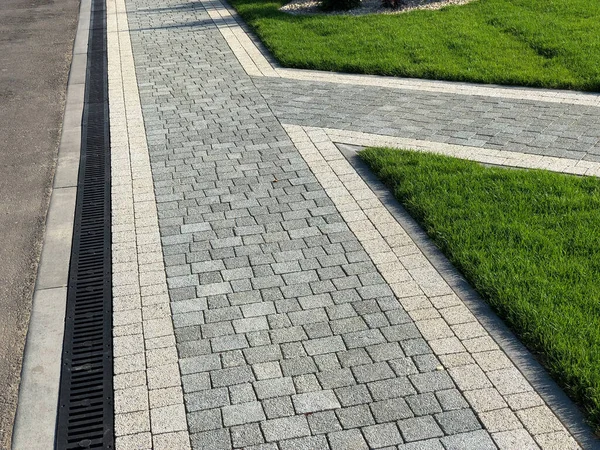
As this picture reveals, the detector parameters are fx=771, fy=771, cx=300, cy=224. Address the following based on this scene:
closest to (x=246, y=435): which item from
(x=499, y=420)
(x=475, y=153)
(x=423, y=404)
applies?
(x=423, y=404)

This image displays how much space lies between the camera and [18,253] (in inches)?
281

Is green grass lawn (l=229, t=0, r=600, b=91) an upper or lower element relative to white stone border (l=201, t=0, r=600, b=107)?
upper

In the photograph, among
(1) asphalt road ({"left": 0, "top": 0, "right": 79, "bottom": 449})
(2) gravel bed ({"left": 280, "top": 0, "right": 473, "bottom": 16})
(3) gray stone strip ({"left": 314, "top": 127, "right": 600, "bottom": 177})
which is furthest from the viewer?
(2) gravel bed ({"left": 280, "top": 0, "right": 473, "bottom": 16})

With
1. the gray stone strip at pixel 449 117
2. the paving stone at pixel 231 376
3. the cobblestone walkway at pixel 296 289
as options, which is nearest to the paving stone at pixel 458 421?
the cobblestone walkway at pixel 296 289

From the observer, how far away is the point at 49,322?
6.01 metres

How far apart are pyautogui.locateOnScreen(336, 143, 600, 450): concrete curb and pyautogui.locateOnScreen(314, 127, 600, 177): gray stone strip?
1.24m

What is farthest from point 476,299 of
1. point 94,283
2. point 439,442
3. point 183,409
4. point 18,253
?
point 18,253

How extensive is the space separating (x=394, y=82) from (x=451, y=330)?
6704 mm

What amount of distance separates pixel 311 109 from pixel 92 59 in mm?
5564

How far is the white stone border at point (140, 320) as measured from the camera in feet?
15.8

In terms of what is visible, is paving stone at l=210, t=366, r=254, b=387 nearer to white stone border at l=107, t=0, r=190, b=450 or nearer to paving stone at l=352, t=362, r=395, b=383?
white stone border at l=107, t=0, r=190, b=450

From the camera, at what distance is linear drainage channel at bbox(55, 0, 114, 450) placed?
16.2 ft

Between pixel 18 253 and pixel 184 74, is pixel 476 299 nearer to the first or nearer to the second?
pixel 18 253

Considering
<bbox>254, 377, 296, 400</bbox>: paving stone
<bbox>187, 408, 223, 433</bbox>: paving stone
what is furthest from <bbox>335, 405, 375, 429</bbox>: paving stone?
<bbox>187, 408, 223, 433</bbox>: paving stone
